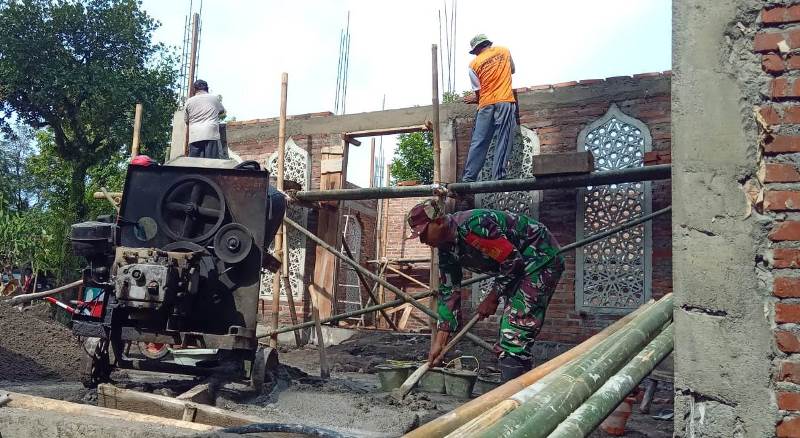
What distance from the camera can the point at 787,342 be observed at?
2178mm

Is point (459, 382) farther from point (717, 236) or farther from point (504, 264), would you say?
point (717, 236)

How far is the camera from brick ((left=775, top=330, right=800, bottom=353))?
2.17 meters

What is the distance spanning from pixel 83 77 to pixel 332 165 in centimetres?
984

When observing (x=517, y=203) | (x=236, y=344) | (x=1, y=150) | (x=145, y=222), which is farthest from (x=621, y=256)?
(x=1, y=150)

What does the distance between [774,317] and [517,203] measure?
542 centimetres

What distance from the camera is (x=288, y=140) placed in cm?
952

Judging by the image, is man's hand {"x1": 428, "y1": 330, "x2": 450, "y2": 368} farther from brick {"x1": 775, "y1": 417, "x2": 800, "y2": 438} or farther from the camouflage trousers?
brick {"x1": 775, "y1": 417, "x2": 800, "y2": 438}

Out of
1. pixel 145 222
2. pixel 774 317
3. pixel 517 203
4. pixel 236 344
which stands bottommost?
pixel 236 344

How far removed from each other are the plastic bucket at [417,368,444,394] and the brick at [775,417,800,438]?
11.4ft

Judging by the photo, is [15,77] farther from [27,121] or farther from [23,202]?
[23,202]

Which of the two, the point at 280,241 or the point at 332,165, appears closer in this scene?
the point at 280,241

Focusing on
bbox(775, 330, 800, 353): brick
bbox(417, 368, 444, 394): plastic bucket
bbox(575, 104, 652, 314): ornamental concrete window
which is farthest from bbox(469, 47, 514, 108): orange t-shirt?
bbox(775, 330, 800, 353): brick

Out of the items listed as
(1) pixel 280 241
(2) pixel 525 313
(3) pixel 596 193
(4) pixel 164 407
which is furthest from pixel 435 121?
(4) pixel 164 407

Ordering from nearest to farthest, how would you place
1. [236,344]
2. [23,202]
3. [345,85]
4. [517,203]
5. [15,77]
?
[236,344]
[517,203]
[15,77]
[345,85]
[23,202]
